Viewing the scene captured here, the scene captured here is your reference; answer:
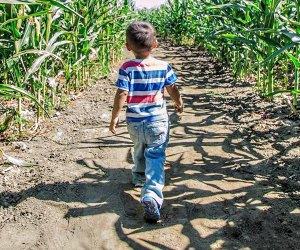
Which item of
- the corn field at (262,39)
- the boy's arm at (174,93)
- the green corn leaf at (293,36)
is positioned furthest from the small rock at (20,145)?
the green corn leaf at (293,36)

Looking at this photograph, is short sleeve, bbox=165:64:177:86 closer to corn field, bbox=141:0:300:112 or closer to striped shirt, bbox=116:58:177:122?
striped shirt, bbox=116:58:177:122

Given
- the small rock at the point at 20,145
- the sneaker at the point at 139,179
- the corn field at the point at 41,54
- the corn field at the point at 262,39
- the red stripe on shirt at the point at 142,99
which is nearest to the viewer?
the red stripe on shirt at the point at 142,99

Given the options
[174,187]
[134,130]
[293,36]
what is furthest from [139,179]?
[293,36]

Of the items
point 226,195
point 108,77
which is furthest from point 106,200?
point 108,77

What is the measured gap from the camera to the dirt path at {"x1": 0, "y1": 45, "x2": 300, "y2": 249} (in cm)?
177

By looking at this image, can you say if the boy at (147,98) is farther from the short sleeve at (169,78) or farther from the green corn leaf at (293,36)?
the green corn leaf at (293,36)

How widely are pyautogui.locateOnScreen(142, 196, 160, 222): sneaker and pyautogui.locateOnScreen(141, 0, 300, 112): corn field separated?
0.99 meters

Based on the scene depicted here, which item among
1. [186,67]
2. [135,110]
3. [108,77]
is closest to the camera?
[135,110]

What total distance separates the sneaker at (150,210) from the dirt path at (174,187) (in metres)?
0.04

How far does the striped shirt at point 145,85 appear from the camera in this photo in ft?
6.64

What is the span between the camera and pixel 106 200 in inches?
83.9

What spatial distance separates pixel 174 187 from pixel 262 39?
1114 millimetres

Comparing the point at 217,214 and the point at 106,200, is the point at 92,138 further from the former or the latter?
the point at 217,214

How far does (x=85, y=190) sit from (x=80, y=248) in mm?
574
